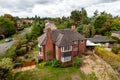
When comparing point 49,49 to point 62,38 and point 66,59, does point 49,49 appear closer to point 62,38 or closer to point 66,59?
point 62,38

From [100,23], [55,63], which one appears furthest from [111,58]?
[100,23]

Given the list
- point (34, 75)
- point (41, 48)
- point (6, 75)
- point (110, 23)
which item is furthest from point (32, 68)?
point (110, 23)

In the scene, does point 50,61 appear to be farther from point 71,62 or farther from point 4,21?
point 4,21

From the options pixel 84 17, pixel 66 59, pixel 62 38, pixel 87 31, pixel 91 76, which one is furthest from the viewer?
pixel 84 17

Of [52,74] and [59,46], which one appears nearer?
[52,74]

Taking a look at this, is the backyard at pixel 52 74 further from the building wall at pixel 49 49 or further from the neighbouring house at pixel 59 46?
the building wall at pixel 49 49

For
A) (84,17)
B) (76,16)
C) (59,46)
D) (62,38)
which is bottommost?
(59,46)

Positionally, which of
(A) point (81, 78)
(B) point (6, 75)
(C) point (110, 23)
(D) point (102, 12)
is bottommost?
(A) point (81, 78)
